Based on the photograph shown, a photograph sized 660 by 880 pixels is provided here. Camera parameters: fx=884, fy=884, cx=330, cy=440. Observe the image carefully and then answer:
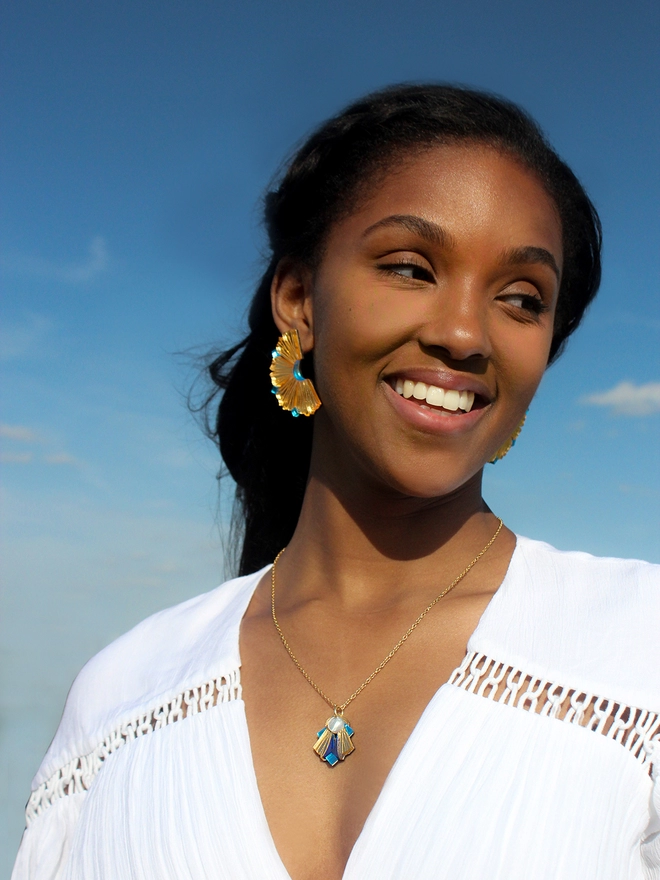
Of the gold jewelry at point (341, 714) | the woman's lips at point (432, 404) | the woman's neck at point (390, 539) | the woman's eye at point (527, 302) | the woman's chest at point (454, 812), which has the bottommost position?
the woman's chest at point (454, 812)

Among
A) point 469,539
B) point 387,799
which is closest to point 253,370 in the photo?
point 469,539

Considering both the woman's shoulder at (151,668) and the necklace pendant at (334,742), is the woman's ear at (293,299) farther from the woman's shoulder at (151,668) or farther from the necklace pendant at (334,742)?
the necklace pendant at (334,742)

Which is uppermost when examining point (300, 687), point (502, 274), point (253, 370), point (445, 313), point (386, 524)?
point (253, 370)

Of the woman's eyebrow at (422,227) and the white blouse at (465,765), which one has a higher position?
the woman's eyebrow at (422,227)

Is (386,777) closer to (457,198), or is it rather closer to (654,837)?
(654,837)

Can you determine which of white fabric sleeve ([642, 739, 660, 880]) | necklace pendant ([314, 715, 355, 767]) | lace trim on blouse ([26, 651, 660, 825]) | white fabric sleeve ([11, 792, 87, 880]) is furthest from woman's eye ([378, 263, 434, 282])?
white fabric sleeve ([11, 792, 87, 880])

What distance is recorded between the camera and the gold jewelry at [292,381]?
295 cm

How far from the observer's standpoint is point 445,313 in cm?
248

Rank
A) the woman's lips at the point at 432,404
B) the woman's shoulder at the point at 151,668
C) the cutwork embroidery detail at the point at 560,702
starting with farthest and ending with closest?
the woman's shoulder at the point at 151,668 < the woman's lips at the point at 432,404 < the cutwork embroidery detail at the point at 560,702

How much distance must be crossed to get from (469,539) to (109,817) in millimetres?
1382

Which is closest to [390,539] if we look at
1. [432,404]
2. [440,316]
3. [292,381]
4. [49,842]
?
[432,404]

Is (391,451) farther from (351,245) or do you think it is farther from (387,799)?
(387,799)

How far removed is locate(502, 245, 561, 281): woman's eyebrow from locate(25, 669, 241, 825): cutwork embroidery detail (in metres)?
1.52

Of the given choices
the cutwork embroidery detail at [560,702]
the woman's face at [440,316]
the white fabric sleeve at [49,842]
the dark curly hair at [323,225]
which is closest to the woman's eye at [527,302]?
the woman's face at [440,316]
